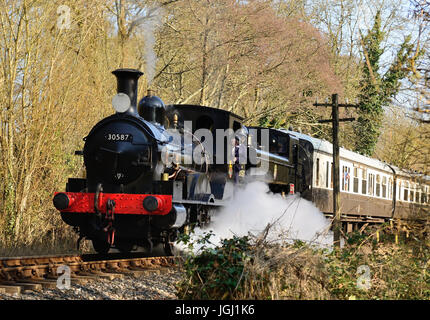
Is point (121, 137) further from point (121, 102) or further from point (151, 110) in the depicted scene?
point (151, 110)

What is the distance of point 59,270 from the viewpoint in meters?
8.27

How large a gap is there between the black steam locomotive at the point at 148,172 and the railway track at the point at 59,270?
0.38m

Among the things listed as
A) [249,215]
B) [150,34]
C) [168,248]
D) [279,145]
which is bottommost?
[168,248]

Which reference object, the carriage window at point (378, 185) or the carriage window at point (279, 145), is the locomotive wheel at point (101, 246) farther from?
the carriage window at point (378, 185)

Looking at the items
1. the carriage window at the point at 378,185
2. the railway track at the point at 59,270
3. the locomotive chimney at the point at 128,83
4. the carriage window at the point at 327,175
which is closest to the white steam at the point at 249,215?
the railway track at the point at 59,270

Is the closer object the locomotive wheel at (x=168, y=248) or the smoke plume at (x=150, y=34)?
the locomotive wheel at (x=168, y=248)

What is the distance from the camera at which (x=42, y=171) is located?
12.2 metres

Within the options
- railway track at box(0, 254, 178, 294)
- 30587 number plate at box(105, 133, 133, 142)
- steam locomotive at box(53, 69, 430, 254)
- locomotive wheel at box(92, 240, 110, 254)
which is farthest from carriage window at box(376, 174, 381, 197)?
30587 number plate at box(105, 133, 133, 142)

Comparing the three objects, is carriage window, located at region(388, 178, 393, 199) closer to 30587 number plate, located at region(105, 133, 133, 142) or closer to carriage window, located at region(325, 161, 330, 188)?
carriage window, located at region(325, 161, 330, 188)

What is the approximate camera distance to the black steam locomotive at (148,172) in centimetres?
939

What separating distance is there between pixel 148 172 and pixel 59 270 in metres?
2.27

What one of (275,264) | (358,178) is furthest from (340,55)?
(275,264)

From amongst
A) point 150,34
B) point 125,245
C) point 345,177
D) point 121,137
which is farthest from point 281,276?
point 345,177
